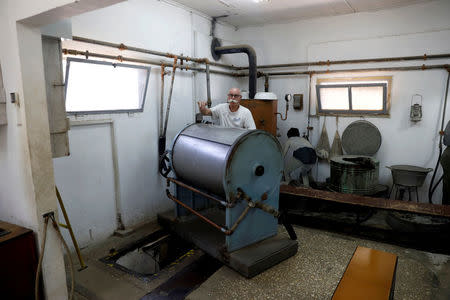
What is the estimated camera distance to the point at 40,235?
7.73 ft

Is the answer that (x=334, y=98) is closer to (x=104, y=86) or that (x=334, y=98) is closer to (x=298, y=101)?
(x=298, y=101)

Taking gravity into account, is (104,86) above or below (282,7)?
below

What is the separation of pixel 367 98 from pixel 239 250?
13.2 ft

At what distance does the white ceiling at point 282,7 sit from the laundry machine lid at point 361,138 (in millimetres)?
2100

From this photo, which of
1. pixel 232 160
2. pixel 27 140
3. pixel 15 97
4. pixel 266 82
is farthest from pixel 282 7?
pixel 27 140

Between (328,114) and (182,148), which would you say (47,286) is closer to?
(182,148)

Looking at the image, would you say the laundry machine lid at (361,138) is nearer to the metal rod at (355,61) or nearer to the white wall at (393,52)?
the white wall at (393,52)

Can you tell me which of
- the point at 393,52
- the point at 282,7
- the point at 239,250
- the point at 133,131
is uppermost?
the point at 282,7

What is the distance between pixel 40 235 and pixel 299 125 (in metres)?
5.26

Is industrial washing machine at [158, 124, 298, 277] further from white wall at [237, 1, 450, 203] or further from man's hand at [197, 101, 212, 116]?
white wall at [237, 1, 450, 203]

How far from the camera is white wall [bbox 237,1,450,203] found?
504 centimetres

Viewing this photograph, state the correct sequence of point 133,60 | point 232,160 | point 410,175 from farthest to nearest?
1. point 410,175
2. point 133,60
3. point 232,160

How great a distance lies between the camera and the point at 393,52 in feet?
17.4

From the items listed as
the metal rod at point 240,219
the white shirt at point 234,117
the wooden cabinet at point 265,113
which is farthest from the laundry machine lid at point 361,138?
the metal rod at point 240,219
